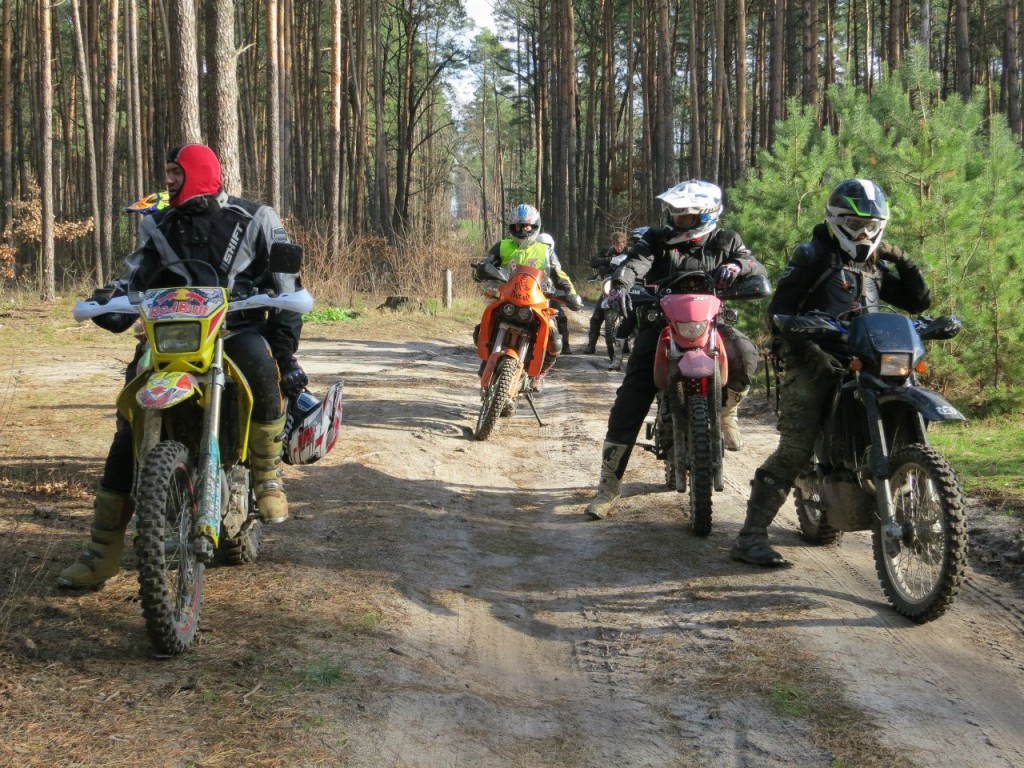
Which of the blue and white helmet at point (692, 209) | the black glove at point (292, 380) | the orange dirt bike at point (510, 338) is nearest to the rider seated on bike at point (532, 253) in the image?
the orange dirt bike at point (510, 338)

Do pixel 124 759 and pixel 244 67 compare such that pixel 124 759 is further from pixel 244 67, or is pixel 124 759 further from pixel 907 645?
pixel 244 67

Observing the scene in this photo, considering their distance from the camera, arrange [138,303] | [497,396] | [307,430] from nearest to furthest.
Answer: [138,303] < [307,430] < [497,396]

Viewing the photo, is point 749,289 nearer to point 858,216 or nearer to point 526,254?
point 858,216

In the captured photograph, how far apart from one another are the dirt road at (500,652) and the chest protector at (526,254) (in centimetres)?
359

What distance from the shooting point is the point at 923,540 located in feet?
14.7

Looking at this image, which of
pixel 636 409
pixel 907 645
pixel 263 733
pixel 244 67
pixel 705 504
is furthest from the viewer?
pixel 244 67

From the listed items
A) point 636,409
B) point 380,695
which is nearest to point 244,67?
point 636,409

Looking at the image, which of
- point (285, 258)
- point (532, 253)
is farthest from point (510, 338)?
point (285, 258)

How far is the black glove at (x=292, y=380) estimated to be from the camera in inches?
192

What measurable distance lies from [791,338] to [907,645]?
164cm

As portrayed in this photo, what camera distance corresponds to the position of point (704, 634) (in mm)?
4406

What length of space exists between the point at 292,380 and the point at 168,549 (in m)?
1.25

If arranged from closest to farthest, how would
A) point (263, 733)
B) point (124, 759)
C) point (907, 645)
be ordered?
point (124, 759) → point (263, 733) → point (907, 645)

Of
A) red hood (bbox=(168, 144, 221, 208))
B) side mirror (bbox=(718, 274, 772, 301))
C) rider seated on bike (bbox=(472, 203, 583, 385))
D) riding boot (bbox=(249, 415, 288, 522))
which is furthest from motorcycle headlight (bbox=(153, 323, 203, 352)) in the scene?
rider seated on bike (bbox=(472, 203, 583, 385))
